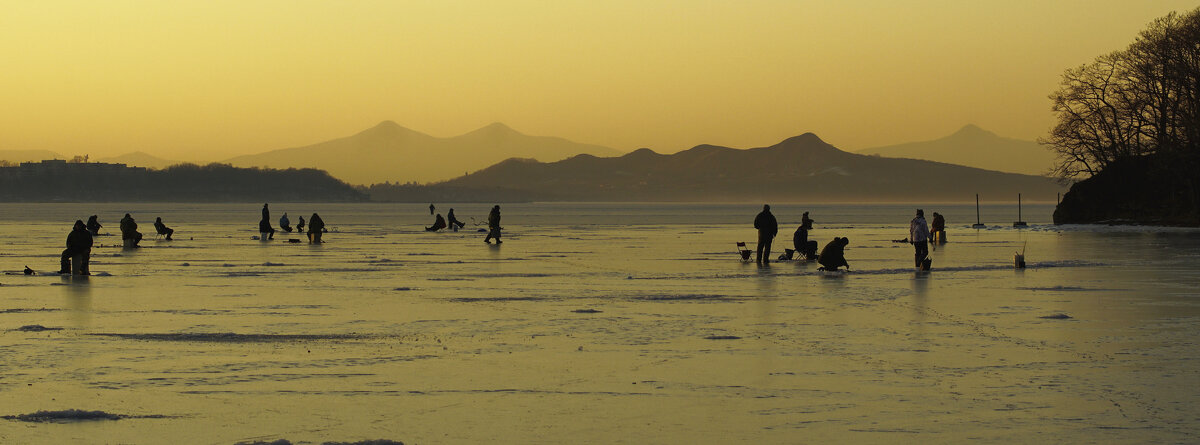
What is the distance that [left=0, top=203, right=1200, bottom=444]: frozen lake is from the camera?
9250 mm

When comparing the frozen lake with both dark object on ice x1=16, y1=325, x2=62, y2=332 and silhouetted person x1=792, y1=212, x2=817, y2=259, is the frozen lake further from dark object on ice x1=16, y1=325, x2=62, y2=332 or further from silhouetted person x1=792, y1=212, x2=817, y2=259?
silhouetted person x1=792, y1=212, x2=817, y2=259

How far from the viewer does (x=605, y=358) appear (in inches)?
510

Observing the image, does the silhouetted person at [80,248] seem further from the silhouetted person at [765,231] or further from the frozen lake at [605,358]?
the silhouetted person at [765,231]

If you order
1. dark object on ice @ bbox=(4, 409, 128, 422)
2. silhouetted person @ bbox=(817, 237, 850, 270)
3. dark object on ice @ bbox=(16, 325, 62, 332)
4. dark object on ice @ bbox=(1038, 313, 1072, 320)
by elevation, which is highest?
silhouetted person @ bbox=(817, 237, 850, 270)

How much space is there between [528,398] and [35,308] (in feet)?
36.5

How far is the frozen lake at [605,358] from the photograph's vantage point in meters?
9.25

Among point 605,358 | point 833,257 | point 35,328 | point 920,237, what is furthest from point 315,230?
point 605,358

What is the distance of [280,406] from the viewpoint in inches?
396

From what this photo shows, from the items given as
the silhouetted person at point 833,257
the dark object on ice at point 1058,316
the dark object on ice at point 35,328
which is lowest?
the dark object on ice at point 1058,316

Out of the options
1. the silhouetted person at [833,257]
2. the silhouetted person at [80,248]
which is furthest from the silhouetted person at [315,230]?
the silhouetted person at [833,257]

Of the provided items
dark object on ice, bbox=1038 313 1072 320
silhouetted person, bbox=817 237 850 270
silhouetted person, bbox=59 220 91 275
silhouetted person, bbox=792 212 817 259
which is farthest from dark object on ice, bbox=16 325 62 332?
silhouetted person, bbox=792 212 817 259

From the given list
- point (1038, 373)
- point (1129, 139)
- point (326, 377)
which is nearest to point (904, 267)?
point (1038, 373)

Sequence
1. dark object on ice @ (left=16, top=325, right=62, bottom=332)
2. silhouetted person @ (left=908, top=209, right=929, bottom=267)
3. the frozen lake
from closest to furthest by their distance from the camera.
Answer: the frozen lake, dark object on ice @ (left=16, top=325, right=62, bottom=332), silhouetted person @ (left=908, top=209, right=929, bottom=267)

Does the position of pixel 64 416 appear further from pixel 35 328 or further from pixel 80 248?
pixel 80 248
